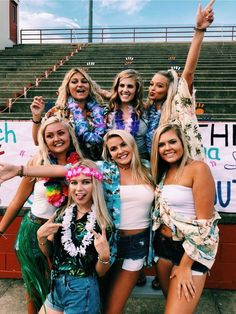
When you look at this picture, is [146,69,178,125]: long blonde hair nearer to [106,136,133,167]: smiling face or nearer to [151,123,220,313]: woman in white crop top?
[151,123,220,313]: woman in white crop top

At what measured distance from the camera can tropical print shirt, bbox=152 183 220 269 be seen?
1.96 m

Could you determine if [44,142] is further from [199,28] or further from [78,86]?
[199,28]

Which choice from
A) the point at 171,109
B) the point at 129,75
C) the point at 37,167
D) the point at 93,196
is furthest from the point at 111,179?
the point at 129,75

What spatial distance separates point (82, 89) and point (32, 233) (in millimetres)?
1161

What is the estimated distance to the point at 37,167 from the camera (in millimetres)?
2107

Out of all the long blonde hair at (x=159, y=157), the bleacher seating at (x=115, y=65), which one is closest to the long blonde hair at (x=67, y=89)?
the long blonde hair at (x=159, y=157)

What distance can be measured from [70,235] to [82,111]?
1.06 meters

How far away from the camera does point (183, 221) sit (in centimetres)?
199

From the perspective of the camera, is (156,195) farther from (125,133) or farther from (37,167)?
(37,167)

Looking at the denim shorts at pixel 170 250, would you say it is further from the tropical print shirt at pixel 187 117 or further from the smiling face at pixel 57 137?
the smiling face at pixel 57 137

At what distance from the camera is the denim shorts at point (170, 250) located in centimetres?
203

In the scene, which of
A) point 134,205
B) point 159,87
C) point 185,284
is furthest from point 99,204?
point 159,87

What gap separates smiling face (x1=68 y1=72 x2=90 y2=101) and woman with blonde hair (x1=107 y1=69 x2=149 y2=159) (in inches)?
8.8

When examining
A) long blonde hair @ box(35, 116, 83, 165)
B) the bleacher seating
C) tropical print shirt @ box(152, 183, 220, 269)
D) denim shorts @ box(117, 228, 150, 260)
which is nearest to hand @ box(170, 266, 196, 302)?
tropical print shirt @ box(152, 183, 220, 269)
